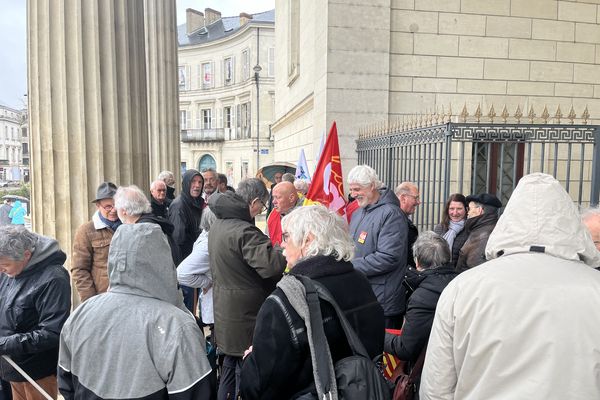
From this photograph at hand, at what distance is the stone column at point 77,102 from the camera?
15.8 ft

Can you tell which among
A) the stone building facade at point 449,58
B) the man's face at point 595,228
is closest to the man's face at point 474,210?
the man's face at point 595,228

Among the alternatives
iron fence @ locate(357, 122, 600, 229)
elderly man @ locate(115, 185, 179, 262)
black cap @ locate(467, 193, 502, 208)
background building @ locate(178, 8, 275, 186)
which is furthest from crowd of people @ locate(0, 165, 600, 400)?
background building @ locate(178, 8, 275, 186)

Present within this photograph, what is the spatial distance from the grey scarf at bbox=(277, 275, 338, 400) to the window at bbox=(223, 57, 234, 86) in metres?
43.8

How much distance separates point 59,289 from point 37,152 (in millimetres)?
2794

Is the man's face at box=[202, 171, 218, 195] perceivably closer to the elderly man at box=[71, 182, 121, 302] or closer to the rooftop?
the elderly man at box=[71, 182, 121, 302]

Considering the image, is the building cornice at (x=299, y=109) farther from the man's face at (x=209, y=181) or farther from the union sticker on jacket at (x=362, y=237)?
the union sticker on jacket at (x=362, y=237)

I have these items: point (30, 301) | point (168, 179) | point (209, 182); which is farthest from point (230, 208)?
A: point (168, 179)

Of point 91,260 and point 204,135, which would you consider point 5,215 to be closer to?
point 91,260

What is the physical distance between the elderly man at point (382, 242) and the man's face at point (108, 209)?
84.4 inches

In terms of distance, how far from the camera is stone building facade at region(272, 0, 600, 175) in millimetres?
8438

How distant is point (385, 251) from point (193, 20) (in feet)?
167

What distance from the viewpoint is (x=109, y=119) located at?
5152 mm

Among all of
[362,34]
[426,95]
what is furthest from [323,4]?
[426,95]

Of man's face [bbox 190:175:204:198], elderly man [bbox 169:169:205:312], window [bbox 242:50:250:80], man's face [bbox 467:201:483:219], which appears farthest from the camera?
window [bbox 242:50:250:80]
